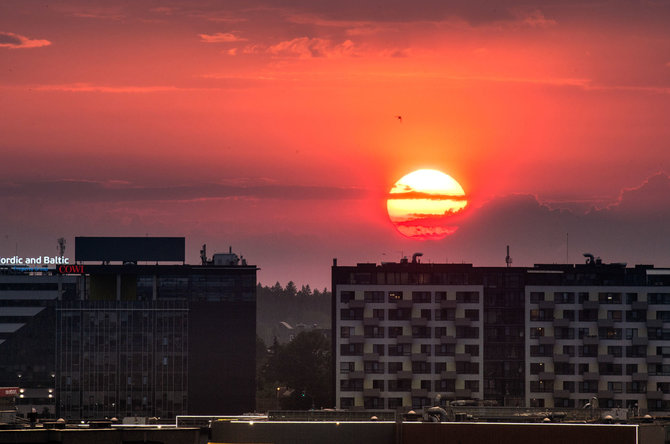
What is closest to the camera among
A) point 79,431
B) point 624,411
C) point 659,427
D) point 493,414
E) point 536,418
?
point 79,431

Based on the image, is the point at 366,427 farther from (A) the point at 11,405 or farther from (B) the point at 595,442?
(A) the point at 11,405

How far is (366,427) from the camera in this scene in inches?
4045

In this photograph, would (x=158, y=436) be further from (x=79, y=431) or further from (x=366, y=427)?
(x=366, y=427)

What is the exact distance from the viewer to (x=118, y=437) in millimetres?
98875

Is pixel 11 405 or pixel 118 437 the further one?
pixel 11 405

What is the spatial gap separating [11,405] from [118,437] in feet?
220

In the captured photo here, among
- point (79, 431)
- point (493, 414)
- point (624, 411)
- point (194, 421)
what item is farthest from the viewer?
point (624, 411)

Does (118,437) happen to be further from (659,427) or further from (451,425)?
(659,427)

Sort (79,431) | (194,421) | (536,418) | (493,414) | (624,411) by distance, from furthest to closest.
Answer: (624,411) → (493,414) → (536,418) → (194,421) → (79,431)

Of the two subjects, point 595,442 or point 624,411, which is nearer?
point 595,442

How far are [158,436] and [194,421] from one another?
3458cm

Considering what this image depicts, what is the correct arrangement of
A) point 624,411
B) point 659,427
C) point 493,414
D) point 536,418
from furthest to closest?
point 624,411 < point 493,414 < point 536,418 < point 659,427

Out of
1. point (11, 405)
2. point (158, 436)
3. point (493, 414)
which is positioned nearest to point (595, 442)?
point (158, 436)

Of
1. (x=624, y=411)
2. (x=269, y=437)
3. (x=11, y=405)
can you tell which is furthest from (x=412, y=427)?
(x=624, y=411)
